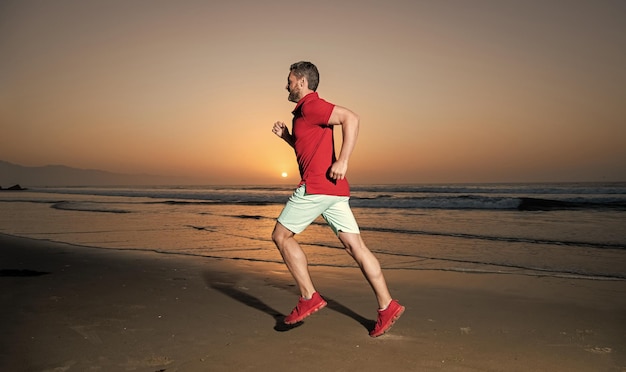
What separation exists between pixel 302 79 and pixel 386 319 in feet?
6.07

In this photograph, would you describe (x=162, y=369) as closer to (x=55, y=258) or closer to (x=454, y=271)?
(x=454, y=271)

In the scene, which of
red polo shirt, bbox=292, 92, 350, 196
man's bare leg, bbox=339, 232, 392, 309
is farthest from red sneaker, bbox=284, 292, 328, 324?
red polo shirt, bbox=292, 92, 350, 196

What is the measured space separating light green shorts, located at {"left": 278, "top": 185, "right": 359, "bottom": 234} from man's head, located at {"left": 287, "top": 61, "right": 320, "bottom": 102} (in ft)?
2.31

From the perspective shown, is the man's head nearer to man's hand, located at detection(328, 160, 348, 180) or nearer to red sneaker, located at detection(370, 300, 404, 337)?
man's hand, located at detection(328, 160, 348, 180)

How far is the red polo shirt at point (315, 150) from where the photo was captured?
347 cm

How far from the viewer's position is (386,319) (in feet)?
11.4

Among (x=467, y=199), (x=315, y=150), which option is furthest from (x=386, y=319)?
(x=467, y=199)

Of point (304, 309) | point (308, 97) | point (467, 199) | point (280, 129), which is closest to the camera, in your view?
point (308, 97)

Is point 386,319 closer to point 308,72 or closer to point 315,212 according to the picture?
point 315,212

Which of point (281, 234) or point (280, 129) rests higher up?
point (280, 129)

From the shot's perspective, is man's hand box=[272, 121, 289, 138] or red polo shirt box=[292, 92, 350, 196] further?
man's hand box=[272, 121, 289, 138]

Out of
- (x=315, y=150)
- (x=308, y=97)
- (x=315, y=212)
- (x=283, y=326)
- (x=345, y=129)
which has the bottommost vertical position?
(x=283, y=326)

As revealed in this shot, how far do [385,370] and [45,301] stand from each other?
329 cm

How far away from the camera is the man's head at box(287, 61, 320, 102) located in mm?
3546
